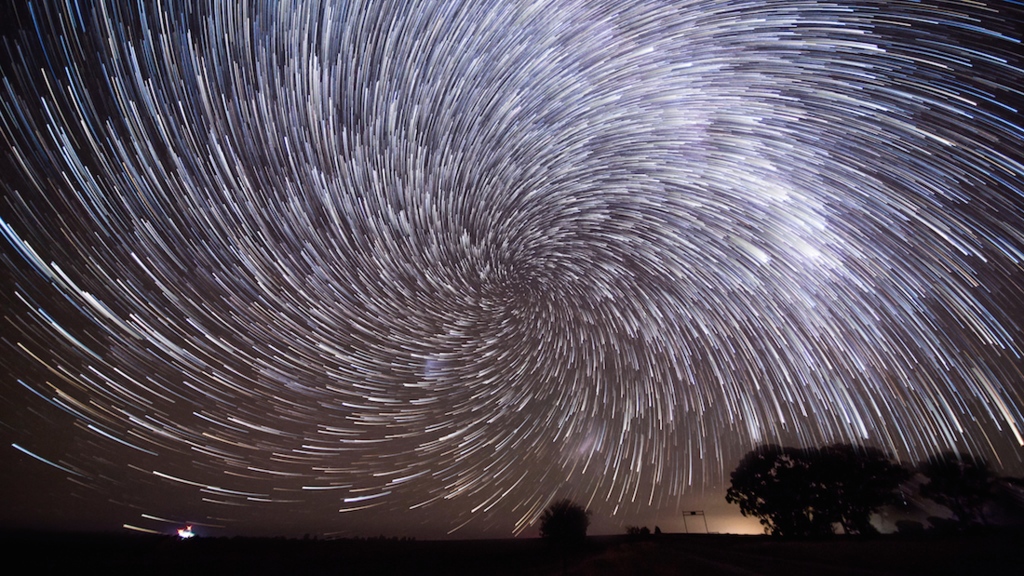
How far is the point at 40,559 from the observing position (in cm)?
2856

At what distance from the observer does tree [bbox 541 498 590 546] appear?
127 ft

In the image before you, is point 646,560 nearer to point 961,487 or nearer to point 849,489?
point 849,489

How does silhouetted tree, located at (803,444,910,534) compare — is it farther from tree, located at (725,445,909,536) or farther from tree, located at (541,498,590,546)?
tree, located at (541,498,590,546)

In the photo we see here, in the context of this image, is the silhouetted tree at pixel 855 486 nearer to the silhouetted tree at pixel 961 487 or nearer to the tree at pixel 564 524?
the silhouetted tree at pixel 961 487

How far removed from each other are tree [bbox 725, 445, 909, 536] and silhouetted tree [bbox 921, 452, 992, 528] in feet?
10.2

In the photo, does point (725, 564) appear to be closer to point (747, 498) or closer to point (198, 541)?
point (747, 498)

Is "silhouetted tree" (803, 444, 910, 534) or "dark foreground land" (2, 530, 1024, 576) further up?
"silhouetted tree" (803, 444, 910, 534)

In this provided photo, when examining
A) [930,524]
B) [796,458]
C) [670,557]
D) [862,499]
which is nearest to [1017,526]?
[930,524]

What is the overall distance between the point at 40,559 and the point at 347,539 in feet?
83.7

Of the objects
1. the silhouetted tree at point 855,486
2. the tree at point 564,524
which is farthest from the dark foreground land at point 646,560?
the tree at point 564,524

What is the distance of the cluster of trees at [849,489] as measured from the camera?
29078 millimetres

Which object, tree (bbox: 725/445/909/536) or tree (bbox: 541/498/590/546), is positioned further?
tree (bbox: 541/498/590/546)

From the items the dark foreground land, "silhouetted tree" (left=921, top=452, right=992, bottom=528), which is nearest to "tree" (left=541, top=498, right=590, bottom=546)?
the dark foreground land

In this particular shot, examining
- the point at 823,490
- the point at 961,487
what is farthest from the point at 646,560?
the point at 961,487
